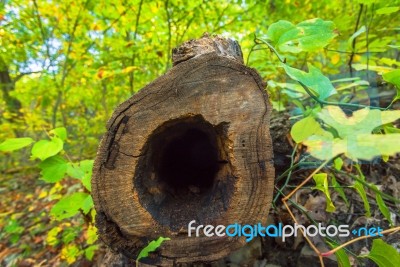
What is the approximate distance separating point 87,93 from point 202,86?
341 centimetres

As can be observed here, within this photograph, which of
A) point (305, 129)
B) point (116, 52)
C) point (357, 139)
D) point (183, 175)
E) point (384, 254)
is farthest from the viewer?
point (116, 52)

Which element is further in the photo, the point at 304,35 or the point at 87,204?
the point at 87,204

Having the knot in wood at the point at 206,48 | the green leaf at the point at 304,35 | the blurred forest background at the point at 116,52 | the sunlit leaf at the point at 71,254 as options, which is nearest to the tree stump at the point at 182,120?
the knot in wood at the point at 206,48

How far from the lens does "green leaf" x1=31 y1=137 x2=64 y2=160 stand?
115 cm

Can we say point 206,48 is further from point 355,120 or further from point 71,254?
point 71,254

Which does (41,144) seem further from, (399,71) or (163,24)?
(163,24)

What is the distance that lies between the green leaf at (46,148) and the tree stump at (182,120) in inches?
10.9

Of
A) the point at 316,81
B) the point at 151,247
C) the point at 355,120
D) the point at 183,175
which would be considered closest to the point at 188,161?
the point at 183,175

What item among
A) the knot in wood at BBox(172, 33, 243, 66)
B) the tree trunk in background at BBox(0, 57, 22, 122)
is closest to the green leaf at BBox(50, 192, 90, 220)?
the knot in wood at BBox(172, 33, 243, 66)

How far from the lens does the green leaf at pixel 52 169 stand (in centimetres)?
121

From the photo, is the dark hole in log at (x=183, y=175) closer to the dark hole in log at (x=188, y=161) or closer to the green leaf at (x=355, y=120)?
the dark hole in log at (x=188, y=161)

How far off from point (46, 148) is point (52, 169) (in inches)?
4.0

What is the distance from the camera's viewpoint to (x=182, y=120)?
111 centimetres

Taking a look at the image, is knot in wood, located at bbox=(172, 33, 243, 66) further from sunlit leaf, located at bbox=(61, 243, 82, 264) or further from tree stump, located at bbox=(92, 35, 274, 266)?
sunlit leaf, located at bbox=(61, 243, 82, 264)
